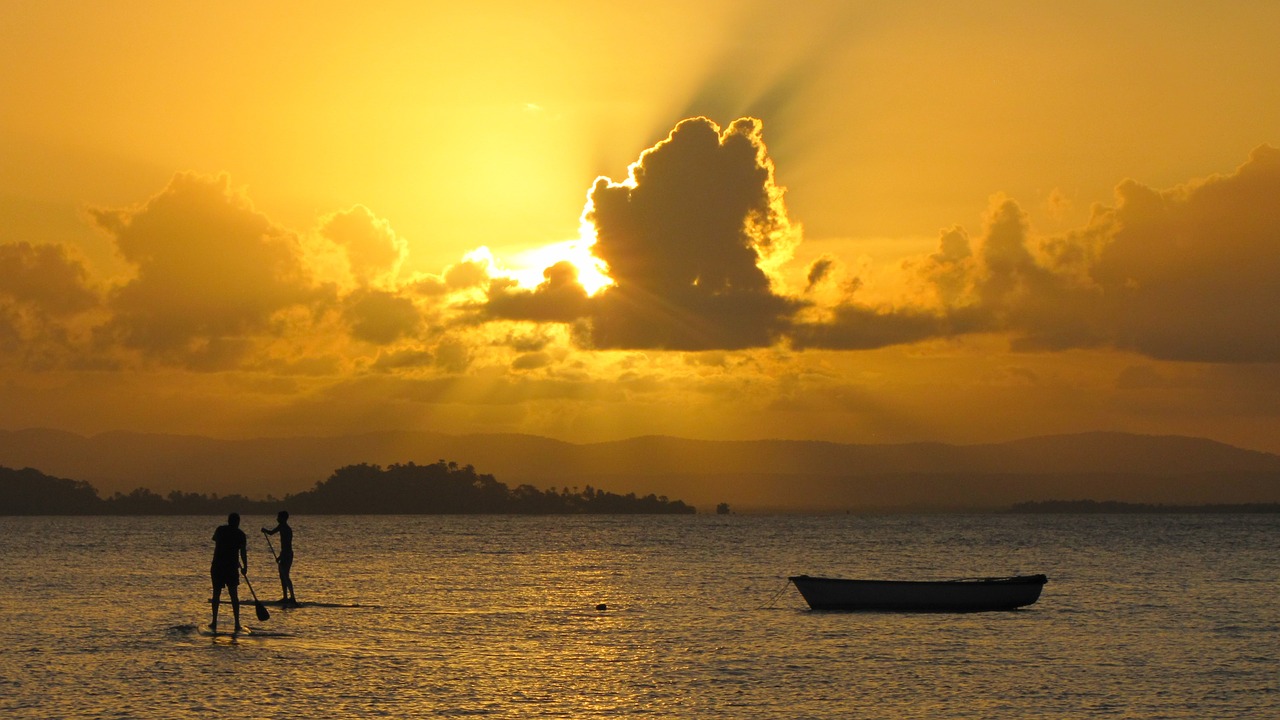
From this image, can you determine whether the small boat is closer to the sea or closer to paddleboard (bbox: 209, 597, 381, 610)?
the sea

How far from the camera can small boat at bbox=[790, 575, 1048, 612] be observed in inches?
Answer: 2044

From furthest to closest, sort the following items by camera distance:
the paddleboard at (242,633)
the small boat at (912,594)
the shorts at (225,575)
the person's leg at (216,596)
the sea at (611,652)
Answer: the small boat at (912,594), the paddleboard at (242,633), the person's leg at (216,596), the shorts at (225,575), the sea at (611,652)

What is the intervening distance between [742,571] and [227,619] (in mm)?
48611

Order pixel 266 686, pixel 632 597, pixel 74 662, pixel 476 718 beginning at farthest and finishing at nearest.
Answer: pixel 632 597 → pixel 74 662 → pixel 266 686 → pixel 476 718

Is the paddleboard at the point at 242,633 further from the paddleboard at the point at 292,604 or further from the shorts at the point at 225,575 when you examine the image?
the paddleboard at the point at 292,604

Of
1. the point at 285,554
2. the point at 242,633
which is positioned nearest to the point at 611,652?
the point at 242,633

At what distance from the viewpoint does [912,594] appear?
5197 centimetres

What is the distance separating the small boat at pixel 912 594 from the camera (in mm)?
51906

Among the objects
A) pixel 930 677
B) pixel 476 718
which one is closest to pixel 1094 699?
pixel 930 677

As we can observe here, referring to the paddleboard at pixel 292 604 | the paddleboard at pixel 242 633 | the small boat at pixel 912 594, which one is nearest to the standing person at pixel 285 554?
the paddleboard at pixel 292 604

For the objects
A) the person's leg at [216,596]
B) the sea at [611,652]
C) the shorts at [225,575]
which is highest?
the shorts at [225,575]

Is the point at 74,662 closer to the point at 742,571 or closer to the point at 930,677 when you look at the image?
the point at 930,677

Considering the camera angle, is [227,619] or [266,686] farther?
[227,619]

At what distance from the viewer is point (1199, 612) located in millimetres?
54969
